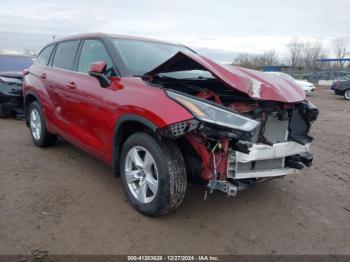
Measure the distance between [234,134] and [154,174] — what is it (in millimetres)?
899

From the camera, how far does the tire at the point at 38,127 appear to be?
5.21 m

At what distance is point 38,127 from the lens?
5.42 metres

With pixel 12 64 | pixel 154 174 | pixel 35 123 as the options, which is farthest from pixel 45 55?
pixel 12 64

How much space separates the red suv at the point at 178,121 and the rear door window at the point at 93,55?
0.5 inches

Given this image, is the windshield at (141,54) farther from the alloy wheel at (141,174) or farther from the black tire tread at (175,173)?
the black tire tread at (175,173)

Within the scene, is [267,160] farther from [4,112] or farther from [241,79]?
[4,112]

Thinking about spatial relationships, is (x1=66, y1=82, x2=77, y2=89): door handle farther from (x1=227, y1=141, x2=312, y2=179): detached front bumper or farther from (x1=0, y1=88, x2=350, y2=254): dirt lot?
(x1=227, y1=141, x2=312, y2=179): detached front bumper

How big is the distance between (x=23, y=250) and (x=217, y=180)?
1661 millimetres

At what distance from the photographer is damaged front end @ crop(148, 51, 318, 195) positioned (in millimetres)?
2719

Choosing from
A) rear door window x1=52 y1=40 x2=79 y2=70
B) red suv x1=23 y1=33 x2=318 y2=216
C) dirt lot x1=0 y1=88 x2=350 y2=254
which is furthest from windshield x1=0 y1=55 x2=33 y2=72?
red suv x1=23 y1=33 x2=318 y2=216

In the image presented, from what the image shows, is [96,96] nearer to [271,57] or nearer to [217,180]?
[217,180]

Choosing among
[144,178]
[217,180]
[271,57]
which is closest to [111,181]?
[144,178]

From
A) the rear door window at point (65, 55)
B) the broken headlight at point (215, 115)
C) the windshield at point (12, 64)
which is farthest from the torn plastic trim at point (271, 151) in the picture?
the windshield at point (12, 64)

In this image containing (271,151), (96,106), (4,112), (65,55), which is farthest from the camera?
(4,112)
